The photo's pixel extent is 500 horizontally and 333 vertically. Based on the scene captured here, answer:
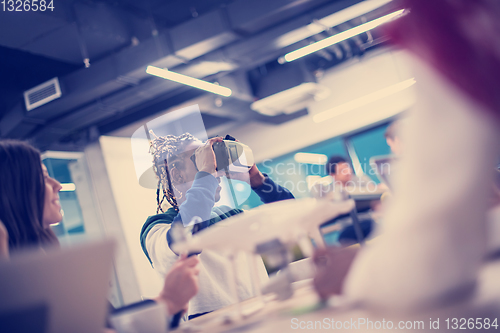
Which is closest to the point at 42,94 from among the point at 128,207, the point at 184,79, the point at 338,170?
the point at 184,79

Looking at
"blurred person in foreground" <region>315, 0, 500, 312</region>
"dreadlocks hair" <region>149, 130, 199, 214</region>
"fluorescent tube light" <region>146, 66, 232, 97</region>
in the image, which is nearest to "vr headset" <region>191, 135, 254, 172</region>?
"dreadlocks hair" <region>149, 130, 199, 214</region>

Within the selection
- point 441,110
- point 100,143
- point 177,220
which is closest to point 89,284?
point 441,110

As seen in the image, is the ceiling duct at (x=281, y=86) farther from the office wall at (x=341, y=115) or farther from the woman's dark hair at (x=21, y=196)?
the woman's dark hair at (x=21, y=196)

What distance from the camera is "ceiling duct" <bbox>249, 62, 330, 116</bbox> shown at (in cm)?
552

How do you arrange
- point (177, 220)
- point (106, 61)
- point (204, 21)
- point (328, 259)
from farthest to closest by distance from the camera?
point (106, 61)
point (204, 21)
point (177, 220)
point (328, 259)

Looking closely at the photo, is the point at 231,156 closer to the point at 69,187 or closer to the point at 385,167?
the point at 385,167

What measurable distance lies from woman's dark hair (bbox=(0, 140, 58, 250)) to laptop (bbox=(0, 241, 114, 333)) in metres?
0.68

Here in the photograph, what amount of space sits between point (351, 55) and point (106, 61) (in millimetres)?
3658

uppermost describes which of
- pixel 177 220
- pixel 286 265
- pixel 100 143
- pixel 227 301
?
pixel 100 143

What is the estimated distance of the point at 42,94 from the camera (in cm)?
407

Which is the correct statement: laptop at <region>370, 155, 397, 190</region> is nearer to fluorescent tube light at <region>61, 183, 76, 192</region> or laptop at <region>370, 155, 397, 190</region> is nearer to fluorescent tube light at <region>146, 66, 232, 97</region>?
fluorescent tube light at <region>146, 66, 232, 97</region>

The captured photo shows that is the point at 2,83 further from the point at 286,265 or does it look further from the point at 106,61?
the point at 286,265

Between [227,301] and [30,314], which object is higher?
[30,314]

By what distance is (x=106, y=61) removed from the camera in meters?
4.00
